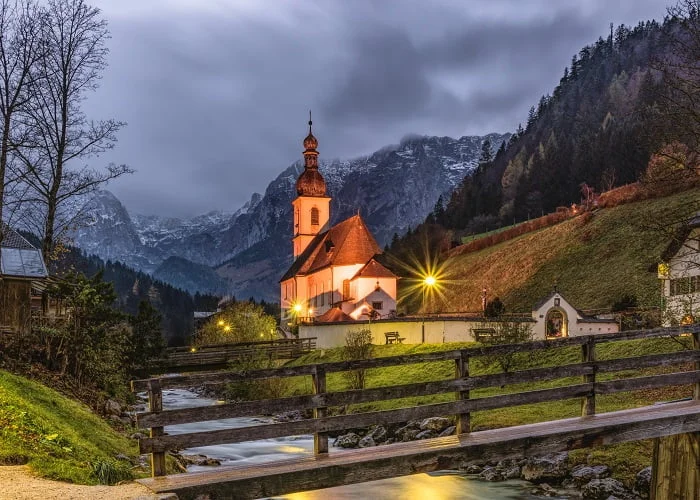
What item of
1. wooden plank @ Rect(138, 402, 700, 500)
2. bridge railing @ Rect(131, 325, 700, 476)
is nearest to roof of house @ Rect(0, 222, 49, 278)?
bridge railing @ Rect(131, 325, 700, 476)

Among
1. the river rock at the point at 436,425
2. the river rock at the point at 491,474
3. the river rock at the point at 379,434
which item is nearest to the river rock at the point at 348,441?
the river rock at the point at 379,434

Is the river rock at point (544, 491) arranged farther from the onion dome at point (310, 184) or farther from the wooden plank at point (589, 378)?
the onion dome at point (310, 184)

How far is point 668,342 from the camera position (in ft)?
90.6

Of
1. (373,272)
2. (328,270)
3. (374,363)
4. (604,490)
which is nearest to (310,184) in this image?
(328,270)

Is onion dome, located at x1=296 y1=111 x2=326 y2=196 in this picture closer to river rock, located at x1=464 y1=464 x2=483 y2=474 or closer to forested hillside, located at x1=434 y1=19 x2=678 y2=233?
forested hillside, located at x1=434 y1=19 x2=678 y2=233

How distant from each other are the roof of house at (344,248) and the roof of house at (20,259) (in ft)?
150

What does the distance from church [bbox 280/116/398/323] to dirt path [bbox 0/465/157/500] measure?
5092 centimetres

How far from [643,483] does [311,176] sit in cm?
8856

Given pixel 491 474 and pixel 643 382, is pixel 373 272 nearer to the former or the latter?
pixel 491 474

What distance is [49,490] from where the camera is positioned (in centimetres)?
862

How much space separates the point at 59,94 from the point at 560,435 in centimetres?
2577

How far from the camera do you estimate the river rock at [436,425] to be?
23031 mm

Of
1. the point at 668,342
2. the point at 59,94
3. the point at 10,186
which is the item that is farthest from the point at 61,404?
the point at 668,342

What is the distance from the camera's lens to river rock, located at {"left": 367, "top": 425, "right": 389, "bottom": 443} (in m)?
24.7
